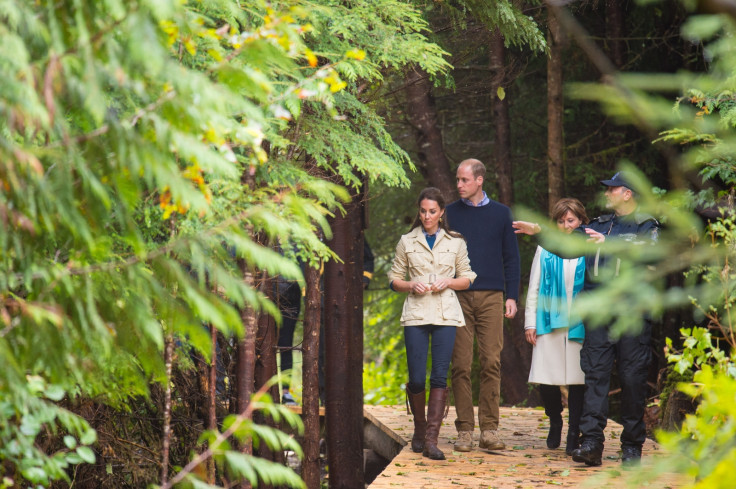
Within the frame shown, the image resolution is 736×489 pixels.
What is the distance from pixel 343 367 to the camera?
29.0 ft

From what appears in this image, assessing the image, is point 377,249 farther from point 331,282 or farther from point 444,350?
point 444,350

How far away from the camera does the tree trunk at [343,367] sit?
28.6ft

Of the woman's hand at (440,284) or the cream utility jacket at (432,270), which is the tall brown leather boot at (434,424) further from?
the woman's hand at (440,284)

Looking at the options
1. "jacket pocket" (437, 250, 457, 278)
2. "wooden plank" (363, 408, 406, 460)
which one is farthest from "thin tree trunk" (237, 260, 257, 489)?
"wooden plank" (363, 408, 406, 460)

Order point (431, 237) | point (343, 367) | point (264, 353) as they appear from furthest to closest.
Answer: point (343, 367) → point (264, 353) → point (431, 237)

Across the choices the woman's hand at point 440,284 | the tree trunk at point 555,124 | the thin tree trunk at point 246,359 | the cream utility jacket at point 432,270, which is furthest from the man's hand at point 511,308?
the tree trunk at point 555,124

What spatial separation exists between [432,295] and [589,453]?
5.64 ft

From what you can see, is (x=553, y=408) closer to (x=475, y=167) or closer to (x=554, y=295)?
(x=554, y=295)

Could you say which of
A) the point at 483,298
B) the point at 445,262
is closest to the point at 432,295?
the point at 445,262

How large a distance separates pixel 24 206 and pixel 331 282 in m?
6.24

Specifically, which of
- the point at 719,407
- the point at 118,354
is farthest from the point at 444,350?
the point at 719,407

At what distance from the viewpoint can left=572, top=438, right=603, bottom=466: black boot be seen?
20.5ft

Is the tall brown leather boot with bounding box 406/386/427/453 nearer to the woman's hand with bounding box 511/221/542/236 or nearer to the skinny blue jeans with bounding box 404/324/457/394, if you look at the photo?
the skinny blue jeans with bounding box 404/324/457/394

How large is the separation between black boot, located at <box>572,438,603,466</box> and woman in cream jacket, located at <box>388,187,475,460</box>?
3.52ft
